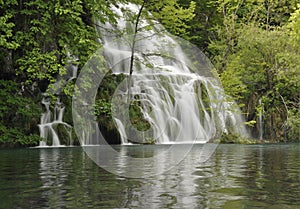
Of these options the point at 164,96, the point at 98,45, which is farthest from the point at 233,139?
the point at 98,45

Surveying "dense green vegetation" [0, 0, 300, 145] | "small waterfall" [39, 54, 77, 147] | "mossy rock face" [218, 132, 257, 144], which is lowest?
"mossy rock face" [218, 132, 257, 144]

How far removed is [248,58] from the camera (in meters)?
26.0

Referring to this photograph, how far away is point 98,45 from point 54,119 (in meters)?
3.57

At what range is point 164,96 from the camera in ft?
70.4

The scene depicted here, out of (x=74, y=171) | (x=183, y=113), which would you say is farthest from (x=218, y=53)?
(x=74, y=171)

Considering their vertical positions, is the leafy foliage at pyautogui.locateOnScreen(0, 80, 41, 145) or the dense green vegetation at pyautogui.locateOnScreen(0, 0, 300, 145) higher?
the dense green vegetation at pyautogui.locateOnScreen(0, 0, 300, 145)

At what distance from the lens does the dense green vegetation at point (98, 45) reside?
57.2 ft

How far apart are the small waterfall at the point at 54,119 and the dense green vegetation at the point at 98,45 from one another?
0.30 meters

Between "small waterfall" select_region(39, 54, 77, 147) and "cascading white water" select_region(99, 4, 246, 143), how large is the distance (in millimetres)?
2292

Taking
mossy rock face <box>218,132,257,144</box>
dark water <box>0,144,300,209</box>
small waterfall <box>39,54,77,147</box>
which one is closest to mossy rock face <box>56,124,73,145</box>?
small waterfall <box>39,54,77,147</box>

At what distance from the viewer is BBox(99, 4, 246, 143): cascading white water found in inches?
803

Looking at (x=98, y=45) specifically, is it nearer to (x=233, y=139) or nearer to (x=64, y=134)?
(x=64, y=134)

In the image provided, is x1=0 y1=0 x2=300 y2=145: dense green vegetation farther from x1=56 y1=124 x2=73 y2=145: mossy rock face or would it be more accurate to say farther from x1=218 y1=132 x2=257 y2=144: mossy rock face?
x1=218 y1=132 x2=257 y2=144: mossy rock face

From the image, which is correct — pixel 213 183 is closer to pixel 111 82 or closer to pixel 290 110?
pixel 111 82
